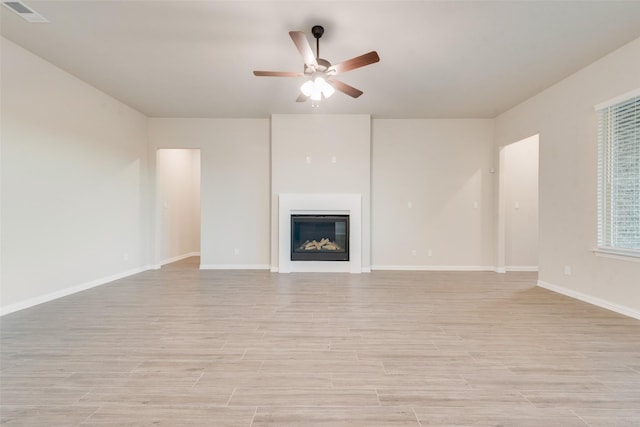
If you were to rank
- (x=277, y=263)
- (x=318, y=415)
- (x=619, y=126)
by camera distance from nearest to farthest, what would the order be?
1. (x=318, y=415)
2. (x=619, y=126)
3. (x=277, y=263)

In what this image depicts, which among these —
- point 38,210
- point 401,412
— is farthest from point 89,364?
point 38,210

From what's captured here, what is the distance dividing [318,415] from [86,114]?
15.7ft

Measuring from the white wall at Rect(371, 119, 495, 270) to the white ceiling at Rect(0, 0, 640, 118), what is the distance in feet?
3.82

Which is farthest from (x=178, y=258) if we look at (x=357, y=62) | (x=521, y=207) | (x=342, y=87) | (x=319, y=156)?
(x=521, y=207)

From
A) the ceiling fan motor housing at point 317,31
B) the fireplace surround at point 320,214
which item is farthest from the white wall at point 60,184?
the ceiling fan motor housing at point 317,31

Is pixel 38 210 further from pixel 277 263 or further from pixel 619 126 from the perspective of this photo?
pixel 619 126

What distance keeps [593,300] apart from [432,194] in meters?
2.78

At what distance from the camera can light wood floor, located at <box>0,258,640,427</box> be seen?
157 centimetres

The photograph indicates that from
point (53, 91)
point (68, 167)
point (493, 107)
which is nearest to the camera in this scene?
point (53, 91)

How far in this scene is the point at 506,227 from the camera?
5.49 metres

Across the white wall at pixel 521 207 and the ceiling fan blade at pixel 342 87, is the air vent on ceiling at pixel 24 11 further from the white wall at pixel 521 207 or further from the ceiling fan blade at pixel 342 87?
the white wall at pixel 521 207

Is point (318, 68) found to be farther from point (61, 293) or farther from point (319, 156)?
point (61, 293)

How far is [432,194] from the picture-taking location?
18.5 ft

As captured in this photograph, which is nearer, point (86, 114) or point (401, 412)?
point (401, 412)
